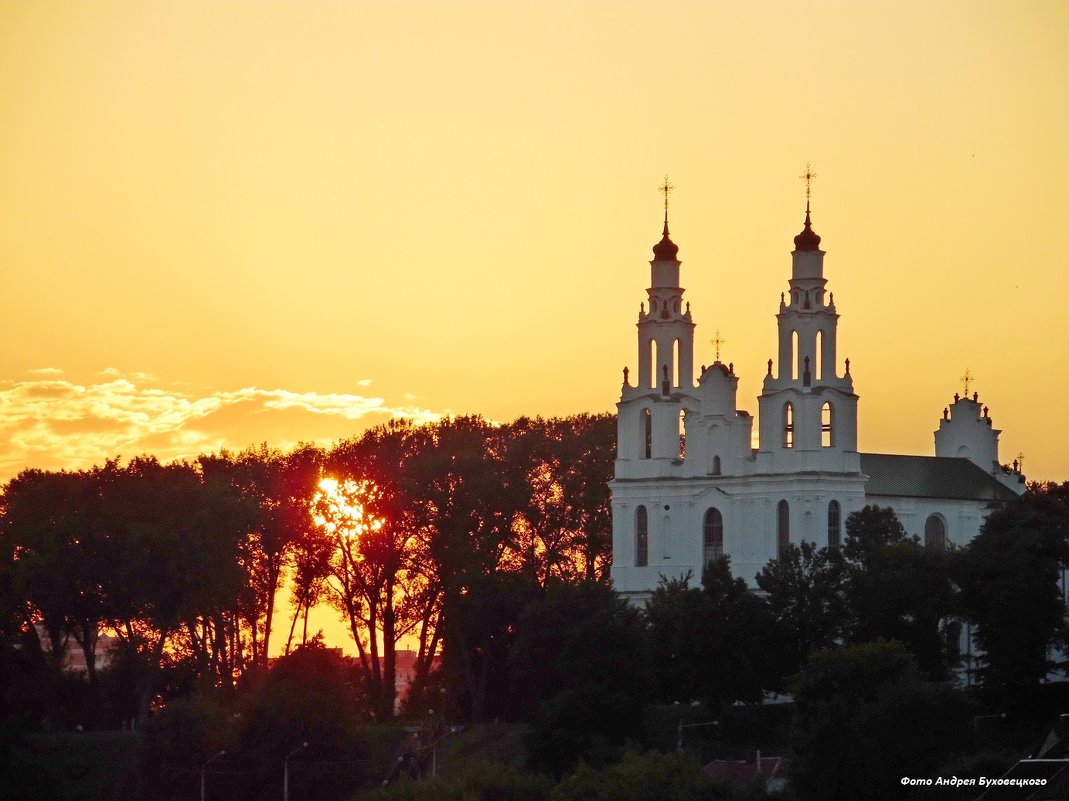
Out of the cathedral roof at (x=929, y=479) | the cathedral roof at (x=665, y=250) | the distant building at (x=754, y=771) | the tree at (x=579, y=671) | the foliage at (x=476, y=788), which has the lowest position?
the foliage at (x=476, y=788)

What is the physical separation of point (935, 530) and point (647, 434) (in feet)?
35.9

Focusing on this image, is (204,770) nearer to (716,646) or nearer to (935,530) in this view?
(716,646)

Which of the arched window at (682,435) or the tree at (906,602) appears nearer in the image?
the tree at (906,602)

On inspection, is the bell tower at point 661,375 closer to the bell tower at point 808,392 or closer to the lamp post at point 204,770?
the bell tower at point 808,392

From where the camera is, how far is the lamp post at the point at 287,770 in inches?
3551

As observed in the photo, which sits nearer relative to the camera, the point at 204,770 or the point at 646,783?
the point at 646,783

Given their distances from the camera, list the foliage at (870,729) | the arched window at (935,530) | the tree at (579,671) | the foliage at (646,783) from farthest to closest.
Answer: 1. the arched window at (935,530)
2. the tree at (579,671)
3. the foliage at (646,783)
4. the foliage at (870,729)

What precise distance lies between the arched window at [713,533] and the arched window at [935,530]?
24.4ft

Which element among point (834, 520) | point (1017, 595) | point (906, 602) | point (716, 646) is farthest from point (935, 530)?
point (1017, 595)

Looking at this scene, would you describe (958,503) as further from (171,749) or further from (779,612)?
(171,749)

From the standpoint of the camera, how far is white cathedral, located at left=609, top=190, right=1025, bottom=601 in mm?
105875

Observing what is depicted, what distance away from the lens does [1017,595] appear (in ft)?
298

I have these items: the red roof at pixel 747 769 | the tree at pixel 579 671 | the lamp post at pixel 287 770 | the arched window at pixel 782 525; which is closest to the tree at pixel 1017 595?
the red roof at pixel 747 769

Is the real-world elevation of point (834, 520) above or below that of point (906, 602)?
above
